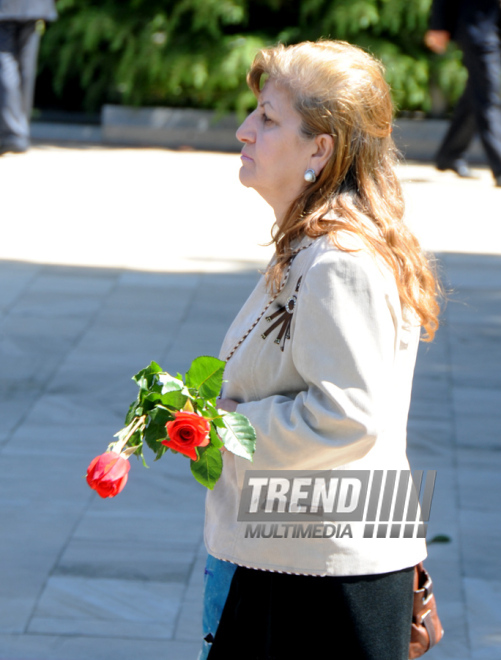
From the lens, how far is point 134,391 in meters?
4.97

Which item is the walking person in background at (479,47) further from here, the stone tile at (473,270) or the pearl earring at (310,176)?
the pearl earring at (310,176)

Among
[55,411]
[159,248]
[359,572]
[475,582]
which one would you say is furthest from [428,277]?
[159,248]

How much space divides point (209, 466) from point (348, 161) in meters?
0.59

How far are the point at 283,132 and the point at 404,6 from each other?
32.2 feet

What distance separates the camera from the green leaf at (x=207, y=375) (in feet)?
5.99

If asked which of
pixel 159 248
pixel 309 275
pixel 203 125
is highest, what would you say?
pixel 309 275

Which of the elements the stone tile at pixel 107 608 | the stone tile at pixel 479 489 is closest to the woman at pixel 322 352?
the stone tile at pixel 107 608

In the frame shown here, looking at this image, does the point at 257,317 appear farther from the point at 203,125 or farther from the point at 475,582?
the point at 203,125

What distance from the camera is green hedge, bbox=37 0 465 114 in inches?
436

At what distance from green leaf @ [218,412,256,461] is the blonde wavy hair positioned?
0.82ft

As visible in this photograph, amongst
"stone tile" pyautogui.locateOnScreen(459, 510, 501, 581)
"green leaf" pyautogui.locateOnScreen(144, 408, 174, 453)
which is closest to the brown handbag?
"green leaf" pyautogui.locateOnScreen(144, 408, 174, 453)

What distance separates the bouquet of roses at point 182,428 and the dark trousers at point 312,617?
0.23 meters

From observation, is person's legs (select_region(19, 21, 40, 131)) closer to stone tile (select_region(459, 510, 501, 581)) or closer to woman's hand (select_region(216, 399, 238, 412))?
stone tile (select_region(459, 510, 501, 581))

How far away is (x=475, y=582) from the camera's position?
3.41m
